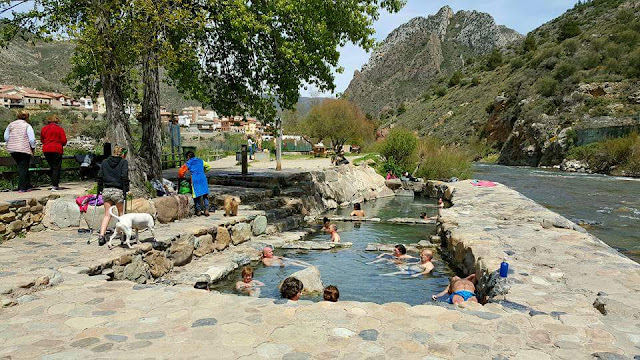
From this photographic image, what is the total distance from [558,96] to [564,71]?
13.7 ft

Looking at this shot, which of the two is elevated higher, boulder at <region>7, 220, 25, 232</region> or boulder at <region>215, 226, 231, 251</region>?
boulder at <region>7, 220, 25, 232</region>

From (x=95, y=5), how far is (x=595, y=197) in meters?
19.2

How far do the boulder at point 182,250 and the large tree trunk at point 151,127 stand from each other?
331 centimetres

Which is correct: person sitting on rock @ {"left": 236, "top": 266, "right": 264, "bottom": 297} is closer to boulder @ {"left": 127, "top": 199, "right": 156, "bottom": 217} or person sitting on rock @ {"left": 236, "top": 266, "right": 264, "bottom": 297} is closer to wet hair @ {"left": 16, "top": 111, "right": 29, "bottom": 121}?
boulder @ {"left": 127, "top": 199, "right": 156, "bottom": 217}

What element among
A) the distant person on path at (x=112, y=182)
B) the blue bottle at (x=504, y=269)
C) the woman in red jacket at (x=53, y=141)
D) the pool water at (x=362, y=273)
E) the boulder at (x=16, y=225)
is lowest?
the pool water at (x=362, y=273)

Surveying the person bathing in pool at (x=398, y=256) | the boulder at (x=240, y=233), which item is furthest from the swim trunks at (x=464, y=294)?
the boulder at (x=240, y=233)

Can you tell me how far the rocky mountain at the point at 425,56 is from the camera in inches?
4193

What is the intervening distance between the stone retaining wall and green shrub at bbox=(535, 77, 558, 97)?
43.4 meters

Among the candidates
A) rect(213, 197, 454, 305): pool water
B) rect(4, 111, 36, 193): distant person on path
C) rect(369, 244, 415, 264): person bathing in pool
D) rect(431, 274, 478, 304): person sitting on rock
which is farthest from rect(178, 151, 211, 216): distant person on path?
rect(431, 274, 478, 304): person sitting on rock

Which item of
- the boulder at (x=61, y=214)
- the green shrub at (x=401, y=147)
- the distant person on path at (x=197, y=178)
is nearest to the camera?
the boulder at (x=61, y=214)

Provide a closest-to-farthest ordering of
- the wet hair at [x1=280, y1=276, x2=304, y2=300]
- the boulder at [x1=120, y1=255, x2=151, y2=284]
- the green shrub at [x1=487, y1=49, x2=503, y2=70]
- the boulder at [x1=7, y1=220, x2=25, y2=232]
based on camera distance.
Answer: the wet hair at [x1=280, y1=276, x2=304, y2=300], the boulder at [x1=120, y1=255, x2=151, y2=284], the boulder at [x1=7, y1=220, x2=25, y2=232], the green shrub at [x1=487, y1=49, x2=503, y2=70]

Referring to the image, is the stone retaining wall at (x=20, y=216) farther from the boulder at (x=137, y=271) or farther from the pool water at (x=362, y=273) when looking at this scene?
the pool water at (x=362, y=273)

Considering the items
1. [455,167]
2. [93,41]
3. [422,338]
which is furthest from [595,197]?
[93,41]

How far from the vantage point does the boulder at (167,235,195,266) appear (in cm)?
797
